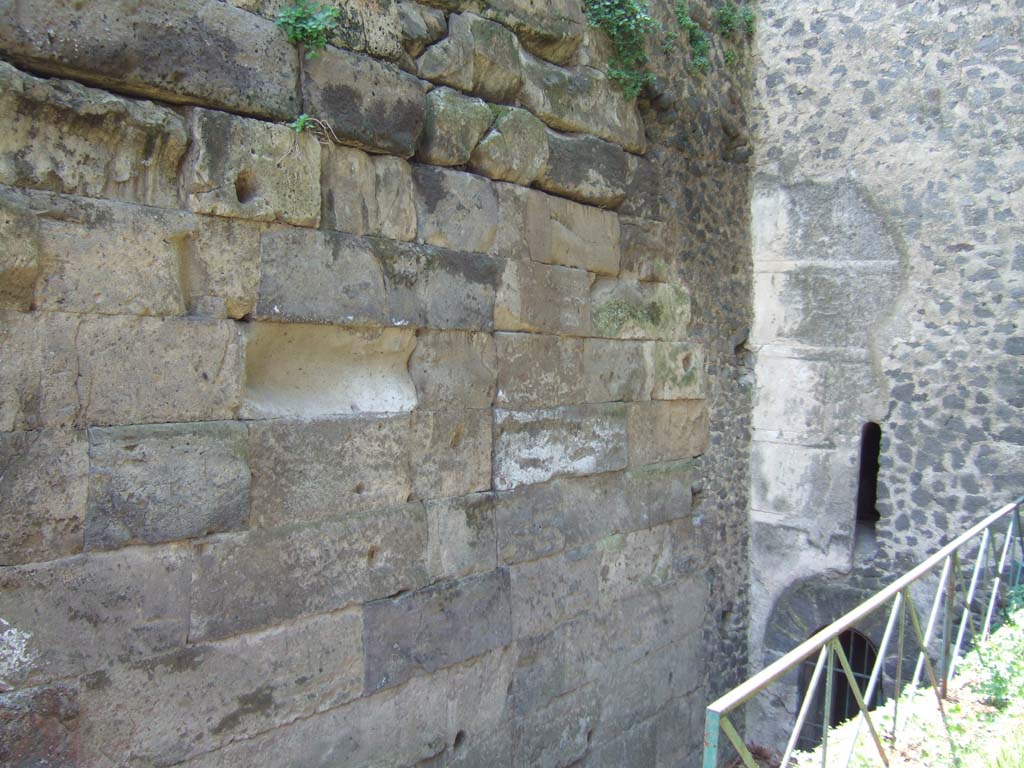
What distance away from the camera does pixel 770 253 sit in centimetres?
668

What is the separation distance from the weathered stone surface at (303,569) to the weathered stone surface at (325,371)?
491mm

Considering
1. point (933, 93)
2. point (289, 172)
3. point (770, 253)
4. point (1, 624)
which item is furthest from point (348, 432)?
point (933, 93)

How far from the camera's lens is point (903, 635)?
3846 millimetres

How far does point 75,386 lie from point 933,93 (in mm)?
5748

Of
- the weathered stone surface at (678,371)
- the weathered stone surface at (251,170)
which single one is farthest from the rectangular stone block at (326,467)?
the weathered stone surface at (678,371)

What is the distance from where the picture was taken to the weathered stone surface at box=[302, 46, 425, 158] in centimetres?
359

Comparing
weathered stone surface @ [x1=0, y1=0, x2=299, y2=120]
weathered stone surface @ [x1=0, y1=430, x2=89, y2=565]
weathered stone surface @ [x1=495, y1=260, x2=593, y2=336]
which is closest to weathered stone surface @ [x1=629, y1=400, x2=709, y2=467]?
weathered stone surface @ [x1=495, y1=260, x2=593, y2=336]

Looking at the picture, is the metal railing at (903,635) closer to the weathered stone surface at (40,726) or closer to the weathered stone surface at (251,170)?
the weathered stone surface at (40,726)

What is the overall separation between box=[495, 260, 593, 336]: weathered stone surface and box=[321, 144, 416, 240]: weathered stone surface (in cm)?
69

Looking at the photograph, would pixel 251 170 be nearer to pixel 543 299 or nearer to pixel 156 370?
pixel 156 370

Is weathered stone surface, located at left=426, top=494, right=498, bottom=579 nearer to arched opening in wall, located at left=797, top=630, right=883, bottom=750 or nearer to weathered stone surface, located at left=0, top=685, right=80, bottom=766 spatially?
weathered stone surface, located at left=0, top=685, right=80, bottom=766

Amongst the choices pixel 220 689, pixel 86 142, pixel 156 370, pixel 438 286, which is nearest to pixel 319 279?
pixel 438 286

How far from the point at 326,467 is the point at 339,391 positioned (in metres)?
0.37

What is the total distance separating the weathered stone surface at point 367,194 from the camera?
365cm
